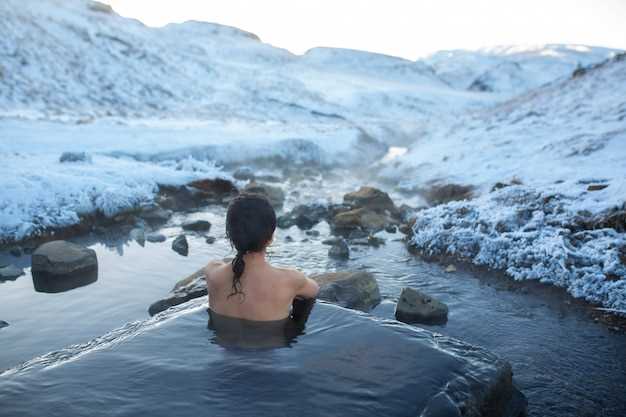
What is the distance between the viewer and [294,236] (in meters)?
9.09

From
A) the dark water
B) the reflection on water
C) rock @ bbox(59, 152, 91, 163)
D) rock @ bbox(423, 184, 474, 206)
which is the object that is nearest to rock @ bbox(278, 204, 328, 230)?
the dark water

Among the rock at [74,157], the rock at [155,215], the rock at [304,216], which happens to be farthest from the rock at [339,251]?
the rock at [74,157]

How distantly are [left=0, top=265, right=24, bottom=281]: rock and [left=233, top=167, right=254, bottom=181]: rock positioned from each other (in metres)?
9.18

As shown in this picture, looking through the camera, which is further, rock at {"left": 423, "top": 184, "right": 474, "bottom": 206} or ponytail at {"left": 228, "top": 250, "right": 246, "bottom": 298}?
rock at {"left": 423, "top": 184, "right": 474, "bottom": 206}

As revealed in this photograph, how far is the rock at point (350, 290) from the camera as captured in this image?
17.9 ft

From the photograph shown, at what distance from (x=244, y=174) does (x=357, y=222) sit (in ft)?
23.7

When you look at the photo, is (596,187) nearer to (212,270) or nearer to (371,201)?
(371,201)

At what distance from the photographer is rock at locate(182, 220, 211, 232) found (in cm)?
938

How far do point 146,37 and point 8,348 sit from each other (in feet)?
146

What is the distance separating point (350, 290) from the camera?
562cm

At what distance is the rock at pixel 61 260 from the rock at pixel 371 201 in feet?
19.9

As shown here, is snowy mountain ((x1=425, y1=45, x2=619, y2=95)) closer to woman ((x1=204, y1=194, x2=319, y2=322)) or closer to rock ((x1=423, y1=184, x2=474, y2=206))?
rock ((x1=423, y1=184, x2=474, y2=206))

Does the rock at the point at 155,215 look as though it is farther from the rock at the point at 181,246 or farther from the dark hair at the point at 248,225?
the dark hair at the point at 248,225

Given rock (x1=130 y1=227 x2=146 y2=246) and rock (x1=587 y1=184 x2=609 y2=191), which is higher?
rock (x1=587 y1=184 x2=609 y2=191)
